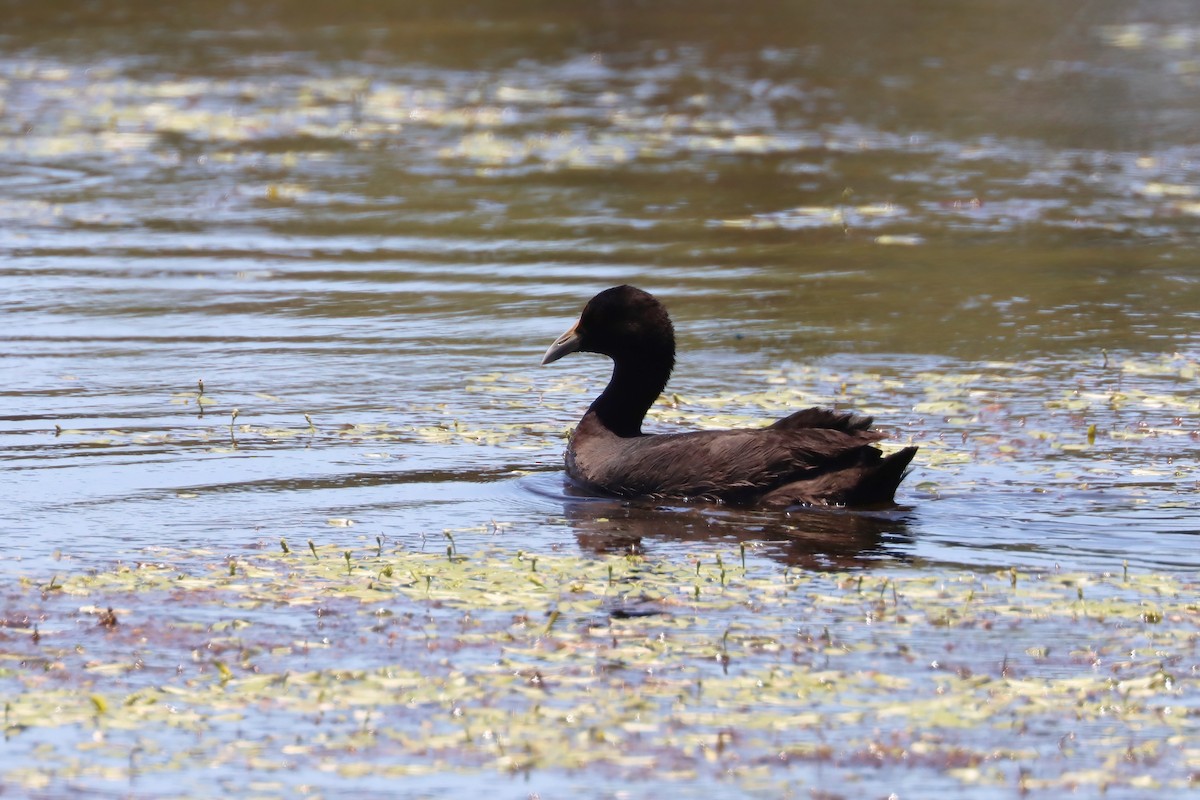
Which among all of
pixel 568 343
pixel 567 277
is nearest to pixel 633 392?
pixel 568 343

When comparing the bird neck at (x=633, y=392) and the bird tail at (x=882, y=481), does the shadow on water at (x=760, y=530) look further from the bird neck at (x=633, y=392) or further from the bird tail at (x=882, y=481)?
the bird neck at (x=633, y=392)

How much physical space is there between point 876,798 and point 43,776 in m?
2.87

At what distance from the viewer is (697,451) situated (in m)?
10.8

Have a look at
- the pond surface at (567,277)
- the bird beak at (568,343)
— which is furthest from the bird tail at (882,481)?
the bird beak at (568,343)

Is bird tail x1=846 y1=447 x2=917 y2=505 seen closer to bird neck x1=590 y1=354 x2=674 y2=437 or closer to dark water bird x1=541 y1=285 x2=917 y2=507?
dark water bird x1=541 y1=285 x2=917 y2=507

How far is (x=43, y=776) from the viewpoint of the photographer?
677 cm

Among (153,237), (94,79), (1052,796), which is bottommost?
(1052,796)

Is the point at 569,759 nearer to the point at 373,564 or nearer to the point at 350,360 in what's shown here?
the point at 373,564

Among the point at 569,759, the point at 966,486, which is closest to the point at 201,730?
the point at 569,759

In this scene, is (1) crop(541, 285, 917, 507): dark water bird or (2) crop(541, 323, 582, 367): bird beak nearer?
(1) crop(541, 285, 917, 507): dark water bird

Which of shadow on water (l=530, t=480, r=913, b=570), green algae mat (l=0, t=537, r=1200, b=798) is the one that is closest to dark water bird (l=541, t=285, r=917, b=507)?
shadow on water (l=530, t=480, r=913, b=570)

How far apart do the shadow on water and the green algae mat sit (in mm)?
270

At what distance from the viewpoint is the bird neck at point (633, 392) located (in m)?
11.7

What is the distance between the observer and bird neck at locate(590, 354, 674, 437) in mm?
11688
